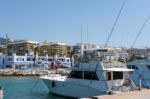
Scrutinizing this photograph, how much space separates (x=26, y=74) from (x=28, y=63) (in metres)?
41.2

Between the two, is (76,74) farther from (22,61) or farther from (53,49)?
(53,49)

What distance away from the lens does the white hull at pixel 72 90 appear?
28.5m

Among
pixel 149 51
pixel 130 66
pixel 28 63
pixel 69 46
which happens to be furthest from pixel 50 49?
pixel 130 66

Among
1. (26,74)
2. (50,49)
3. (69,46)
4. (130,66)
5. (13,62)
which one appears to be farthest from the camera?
(69,46)

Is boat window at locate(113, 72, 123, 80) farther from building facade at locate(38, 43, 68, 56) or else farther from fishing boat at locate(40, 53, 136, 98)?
building facade at locate(38, 43, 68, 56)

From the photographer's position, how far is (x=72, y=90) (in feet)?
100

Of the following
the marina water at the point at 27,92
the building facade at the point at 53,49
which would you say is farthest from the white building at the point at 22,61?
the marina water at the point at 27,92

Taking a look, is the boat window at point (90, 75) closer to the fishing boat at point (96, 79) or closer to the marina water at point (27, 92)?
the fishing boat at point (96, 79)

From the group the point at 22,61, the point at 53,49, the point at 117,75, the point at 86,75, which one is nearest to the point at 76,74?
the point at 86,75

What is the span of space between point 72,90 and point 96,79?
318 centimetres

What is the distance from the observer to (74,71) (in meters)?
31.7

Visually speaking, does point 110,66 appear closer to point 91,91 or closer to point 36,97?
point 91,91

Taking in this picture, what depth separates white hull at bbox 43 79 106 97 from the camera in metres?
28.5

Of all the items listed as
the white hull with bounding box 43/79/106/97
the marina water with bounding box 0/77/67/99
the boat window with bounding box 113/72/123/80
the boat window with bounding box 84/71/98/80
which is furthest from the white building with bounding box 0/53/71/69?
the boat window with bounding box 113/72/123/80
